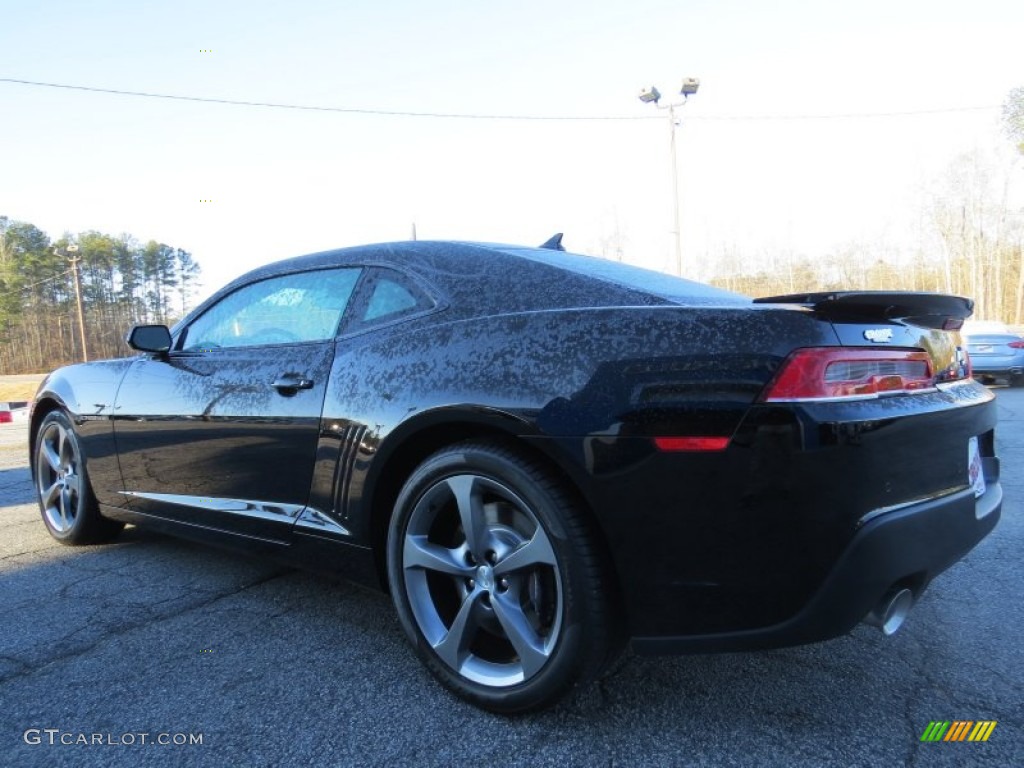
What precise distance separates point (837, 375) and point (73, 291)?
237 ft

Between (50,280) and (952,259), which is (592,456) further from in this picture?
(50,280)

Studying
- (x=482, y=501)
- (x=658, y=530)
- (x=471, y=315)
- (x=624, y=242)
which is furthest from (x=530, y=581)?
(x=624, y=242)

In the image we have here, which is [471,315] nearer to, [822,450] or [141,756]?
[822,450]

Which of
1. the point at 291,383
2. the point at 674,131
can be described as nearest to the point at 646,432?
the point at 291,383

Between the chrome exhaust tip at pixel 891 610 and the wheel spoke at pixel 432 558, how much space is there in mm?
1039

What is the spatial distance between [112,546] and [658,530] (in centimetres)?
334

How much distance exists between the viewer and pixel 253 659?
7.64ft

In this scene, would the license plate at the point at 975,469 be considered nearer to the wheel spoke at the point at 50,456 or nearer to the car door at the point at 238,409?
the car door at the point at 238,409

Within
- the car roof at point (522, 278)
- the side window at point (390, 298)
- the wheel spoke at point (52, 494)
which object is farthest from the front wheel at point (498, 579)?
the wheel spoke at point (52, 494)

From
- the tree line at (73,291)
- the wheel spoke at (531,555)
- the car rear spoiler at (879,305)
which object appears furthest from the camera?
the tree line at (73,291)

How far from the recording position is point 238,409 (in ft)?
8.67

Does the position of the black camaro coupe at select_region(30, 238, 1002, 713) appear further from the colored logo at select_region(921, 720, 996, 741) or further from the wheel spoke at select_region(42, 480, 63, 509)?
the wheel spoke at select_region(42, 480, 63, 509)

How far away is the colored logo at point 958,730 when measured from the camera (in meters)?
1.75

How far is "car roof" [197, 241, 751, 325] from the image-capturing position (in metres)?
1.99
